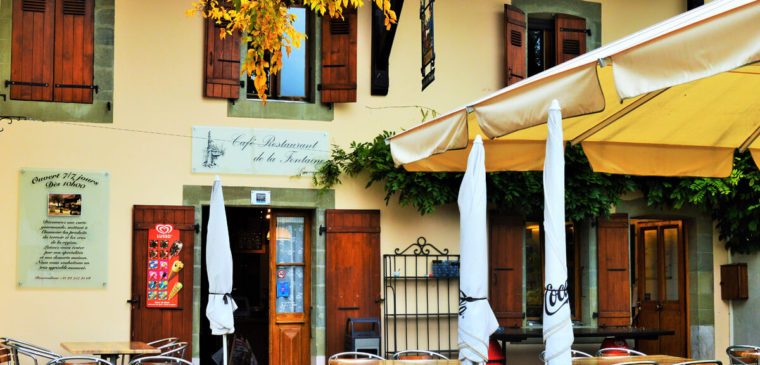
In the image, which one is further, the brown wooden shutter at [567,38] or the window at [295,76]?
the brown wooden shutter at [567,38]

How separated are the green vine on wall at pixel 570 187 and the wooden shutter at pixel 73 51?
8.50 ft

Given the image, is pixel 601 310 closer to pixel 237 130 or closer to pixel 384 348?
pixel 384 348

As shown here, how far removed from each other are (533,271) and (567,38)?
2795 mm

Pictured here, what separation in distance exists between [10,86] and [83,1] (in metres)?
1.14

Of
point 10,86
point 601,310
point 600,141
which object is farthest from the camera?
point 601,310

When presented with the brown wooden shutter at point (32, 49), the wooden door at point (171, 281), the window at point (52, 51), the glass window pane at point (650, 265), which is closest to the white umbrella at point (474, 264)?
the wooden door at point (171, 281)

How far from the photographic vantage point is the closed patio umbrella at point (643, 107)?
409 centimetres

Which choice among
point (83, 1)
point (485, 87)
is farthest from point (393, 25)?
point (83, 1)

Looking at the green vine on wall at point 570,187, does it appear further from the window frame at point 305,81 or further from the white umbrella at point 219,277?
the white umbrella at point 219,277

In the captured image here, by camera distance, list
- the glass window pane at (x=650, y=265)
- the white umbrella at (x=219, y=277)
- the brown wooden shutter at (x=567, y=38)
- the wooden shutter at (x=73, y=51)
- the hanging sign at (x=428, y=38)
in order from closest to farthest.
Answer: the white umbrella at (x=219, y=277) < the hanging sign at (x=428, y=38) < the wooden shutter at (x=73, y=51) < the brown wooden shutter at (x=567, y=38) < the glass window pane at (x=650, y=265)

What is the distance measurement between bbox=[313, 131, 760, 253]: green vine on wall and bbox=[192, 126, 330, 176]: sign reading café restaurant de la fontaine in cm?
21

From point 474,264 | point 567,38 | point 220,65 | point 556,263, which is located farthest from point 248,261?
point 556,263

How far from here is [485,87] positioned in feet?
34.1

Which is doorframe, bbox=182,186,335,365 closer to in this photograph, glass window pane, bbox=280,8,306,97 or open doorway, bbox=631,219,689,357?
glass window pane, bbox=280,8,306,97
